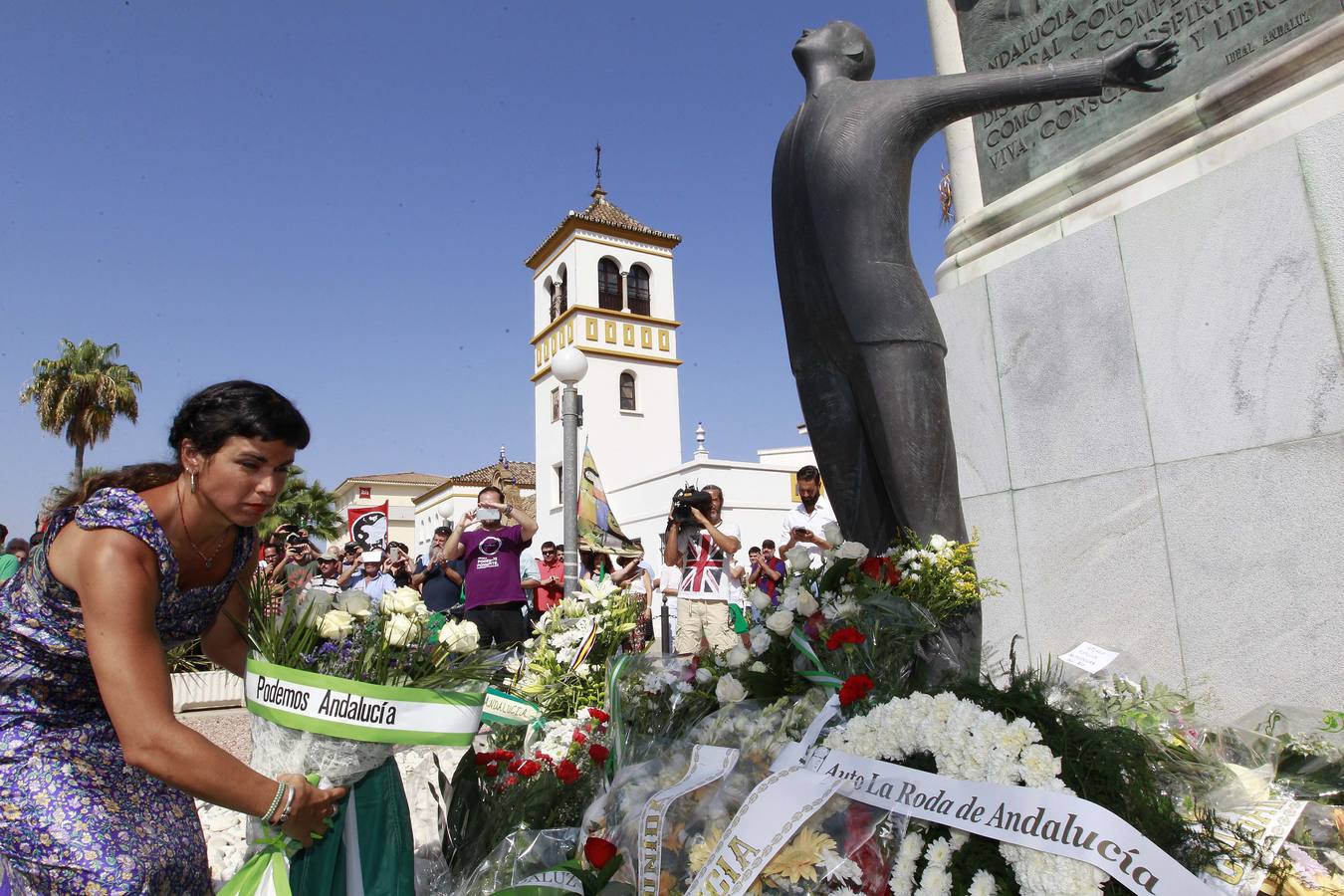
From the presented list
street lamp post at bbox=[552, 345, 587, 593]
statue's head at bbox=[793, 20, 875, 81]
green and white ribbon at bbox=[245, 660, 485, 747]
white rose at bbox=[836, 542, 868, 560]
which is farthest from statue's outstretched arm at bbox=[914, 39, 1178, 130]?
street lamp post at bbox=[552, 345, 587, 593]

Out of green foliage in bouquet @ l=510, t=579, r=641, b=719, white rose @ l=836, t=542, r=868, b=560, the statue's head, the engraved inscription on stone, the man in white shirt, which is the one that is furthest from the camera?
the man in white shirt

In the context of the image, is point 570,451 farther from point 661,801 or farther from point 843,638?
point 661,801

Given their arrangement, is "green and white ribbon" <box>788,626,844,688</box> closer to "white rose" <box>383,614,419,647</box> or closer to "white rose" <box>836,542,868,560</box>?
"white rose" <box>836,542,868,560</box>

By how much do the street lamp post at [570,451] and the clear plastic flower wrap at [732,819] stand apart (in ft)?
17.0

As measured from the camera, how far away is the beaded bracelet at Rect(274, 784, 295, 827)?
5.54 ft

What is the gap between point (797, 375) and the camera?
124 inches

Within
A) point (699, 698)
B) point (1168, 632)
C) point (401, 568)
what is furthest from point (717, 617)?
point (401, 568)

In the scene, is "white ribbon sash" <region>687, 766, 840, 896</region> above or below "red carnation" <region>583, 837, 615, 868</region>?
above

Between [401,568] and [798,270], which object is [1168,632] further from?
[401,568]

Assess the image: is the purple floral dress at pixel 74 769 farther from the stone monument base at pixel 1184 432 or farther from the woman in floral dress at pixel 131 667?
the stone monument base at pixel 1184 432

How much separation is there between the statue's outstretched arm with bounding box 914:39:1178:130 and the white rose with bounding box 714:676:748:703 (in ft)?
6.55

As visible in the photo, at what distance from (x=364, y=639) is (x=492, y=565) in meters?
5.07

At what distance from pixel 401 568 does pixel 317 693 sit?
36.6 ft

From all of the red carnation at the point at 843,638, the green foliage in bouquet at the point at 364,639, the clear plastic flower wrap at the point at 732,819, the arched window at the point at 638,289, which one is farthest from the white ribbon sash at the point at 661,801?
the arched window at the point at 638,289
